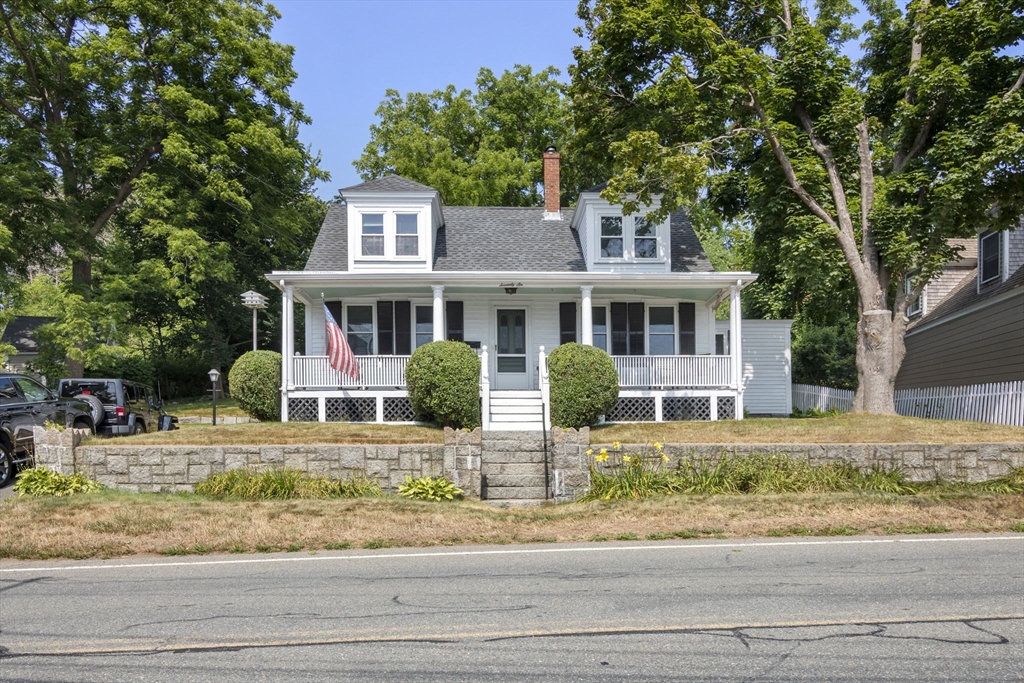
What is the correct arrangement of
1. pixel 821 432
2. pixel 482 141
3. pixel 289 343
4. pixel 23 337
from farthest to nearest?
pixel 23 337 < pixel 482 141 < pixel 289 343 < pixel 821 432

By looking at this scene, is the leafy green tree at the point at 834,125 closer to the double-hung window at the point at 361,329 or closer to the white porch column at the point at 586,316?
the white porch column at the point at 586,316

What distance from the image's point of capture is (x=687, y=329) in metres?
23.0

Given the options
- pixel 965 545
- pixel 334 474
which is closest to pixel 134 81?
pixel 334 474

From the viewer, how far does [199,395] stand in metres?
35.6

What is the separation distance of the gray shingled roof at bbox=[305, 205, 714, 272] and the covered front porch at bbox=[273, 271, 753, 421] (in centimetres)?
100

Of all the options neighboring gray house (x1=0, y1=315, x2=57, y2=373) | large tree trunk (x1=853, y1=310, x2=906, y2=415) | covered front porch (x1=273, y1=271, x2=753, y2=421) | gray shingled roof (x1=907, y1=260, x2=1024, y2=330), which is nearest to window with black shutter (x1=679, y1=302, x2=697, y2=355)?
covered front porch (x1=273, y1=271, x2=753, y2=421)

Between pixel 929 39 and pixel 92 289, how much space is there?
944 inches

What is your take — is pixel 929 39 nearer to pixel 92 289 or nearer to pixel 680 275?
pixel 680 275

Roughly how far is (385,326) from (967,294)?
16911mm

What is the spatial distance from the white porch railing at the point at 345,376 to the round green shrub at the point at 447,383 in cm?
194

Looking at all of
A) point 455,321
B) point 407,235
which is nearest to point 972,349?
point 455,321

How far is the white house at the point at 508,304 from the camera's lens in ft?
66.9

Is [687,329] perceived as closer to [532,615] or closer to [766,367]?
[766,367]

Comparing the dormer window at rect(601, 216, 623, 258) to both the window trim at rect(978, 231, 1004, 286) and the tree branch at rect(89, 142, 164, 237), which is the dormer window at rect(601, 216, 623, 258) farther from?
the tree branch at rect(89, 142, 164, 237)
